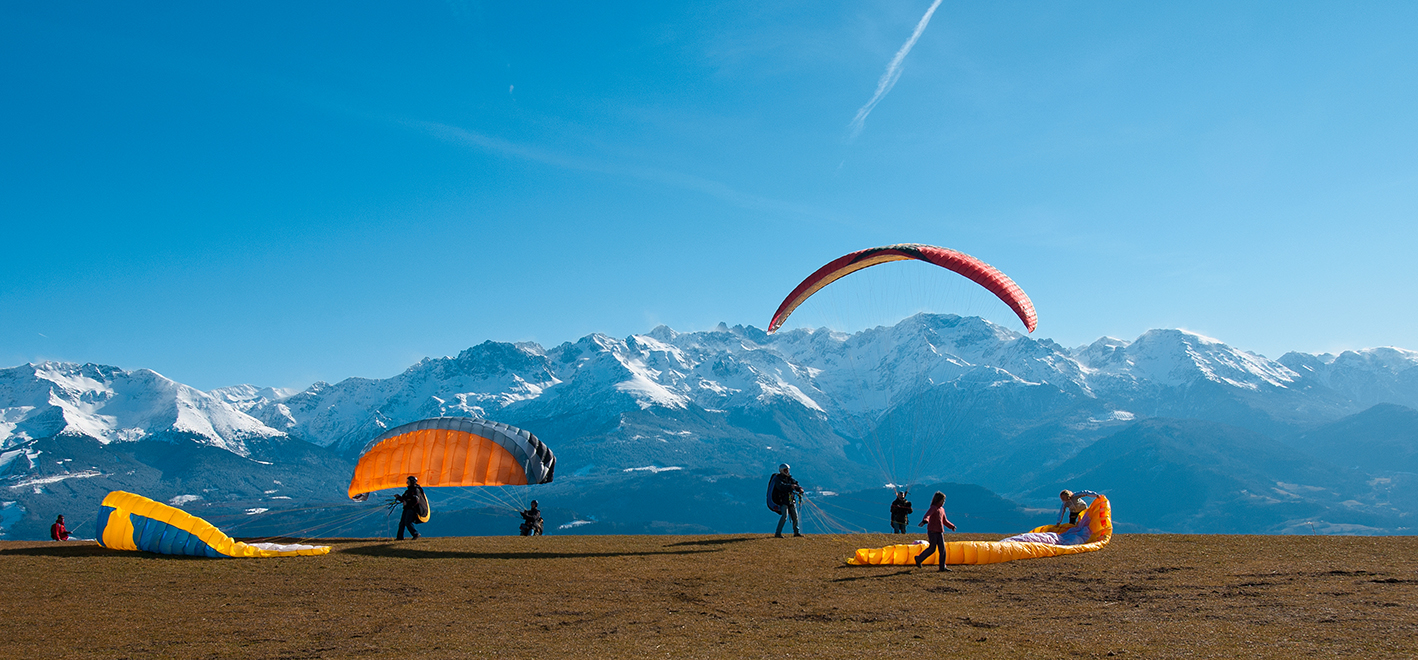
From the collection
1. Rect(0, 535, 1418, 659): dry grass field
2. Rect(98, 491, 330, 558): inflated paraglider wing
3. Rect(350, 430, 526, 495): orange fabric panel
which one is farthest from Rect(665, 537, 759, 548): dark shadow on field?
Rect(98, 491, 330, 558): inflated paraglider wing

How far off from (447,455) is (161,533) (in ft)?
25.9

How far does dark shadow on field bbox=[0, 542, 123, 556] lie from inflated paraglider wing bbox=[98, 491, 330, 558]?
8.3 inches

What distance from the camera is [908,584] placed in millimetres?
16141

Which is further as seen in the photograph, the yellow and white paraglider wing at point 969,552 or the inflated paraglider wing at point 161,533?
the inflated paraglider wing at point 161,533

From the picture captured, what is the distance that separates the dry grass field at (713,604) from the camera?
1109 centimetres

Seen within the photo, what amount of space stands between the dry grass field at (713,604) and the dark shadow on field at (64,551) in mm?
105

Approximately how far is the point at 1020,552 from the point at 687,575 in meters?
7.60

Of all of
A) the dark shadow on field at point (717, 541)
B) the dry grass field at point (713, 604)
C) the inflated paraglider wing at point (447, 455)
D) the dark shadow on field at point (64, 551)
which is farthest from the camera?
the inflated paraglider wing at point (447, 455)

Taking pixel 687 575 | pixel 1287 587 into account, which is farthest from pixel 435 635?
pixel 1287 587

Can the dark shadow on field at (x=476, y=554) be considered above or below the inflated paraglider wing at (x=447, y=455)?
below

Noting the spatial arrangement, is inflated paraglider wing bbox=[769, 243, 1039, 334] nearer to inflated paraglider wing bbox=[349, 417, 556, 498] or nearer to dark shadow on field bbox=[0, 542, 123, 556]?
inflated paraglider wing bbox=[349, 417, 556, 498]

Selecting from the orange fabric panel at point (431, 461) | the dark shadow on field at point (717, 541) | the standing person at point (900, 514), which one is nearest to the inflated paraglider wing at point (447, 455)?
the orange fabric panel at point (431, 461)

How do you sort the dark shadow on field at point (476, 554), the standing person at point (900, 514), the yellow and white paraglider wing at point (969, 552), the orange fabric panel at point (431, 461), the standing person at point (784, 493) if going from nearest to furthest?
the yellow and white paraglider wing at point (969, 552) → the dark shadow on field at point (476, 554) → the standing person at point (784, 493) → the orange fabric panel at point (431, 461) → the standing person at point (900, 514)

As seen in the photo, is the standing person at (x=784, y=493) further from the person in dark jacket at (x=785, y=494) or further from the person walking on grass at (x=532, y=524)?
the person walking on grass at (x=532, y=524)
